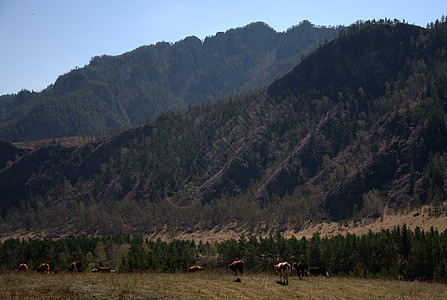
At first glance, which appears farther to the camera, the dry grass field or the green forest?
the green forest

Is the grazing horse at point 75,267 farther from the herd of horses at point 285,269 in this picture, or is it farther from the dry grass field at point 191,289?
the herd of horses at point 285,269

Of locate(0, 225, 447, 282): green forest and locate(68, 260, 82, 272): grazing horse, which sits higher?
locate(68, 260, 82, 272): grazing horse

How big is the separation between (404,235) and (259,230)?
99.3m

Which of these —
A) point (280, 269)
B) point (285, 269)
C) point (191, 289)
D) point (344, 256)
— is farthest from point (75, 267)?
point (344, 256)

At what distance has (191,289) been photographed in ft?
113

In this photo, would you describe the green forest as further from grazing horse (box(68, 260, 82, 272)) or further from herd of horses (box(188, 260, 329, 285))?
herd of horses (box(188, 260, 329, 285))

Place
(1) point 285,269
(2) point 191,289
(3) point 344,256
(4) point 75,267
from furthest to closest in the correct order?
(3) point 344,256
(4) point 75,267
(1) point 285,269
(2) point 191,289

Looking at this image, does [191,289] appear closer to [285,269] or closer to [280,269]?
[280,269]

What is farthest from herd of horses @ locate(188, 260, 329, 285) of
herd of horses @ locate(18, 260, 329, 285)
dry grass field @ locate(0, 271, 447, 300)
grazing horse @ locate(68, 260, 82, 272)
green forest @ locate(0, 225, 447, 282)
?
grazing horse @ locate(68, 260, 82, 272)

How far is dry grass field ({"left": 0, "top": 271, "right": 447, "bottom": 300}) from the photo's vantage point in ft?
99.2

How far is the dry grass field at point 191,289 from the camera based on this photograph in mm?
30234

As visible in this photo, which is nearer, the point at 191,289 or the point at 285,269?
the point at 191,289

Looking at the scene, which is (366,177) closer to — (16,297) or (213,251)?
(213,251)

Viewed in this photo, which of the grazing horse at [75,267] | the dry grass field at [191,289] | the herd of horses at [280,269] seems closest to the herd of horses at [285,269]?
the herd of horses at [280,269]
